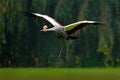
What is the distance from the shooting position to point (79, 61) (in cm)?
1647

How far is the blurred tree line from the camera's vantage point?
1523cm

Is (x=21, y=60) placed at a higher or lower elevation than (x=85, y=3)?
lower

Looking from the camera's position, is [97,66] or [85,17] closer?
[85,17]

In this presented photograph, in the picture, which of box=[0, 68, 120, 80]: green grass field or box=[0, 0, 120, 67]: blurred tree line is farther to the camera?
box=[0, 0, 120, 67]: blurred tree line

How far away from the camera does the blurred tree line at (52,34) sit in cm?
1523

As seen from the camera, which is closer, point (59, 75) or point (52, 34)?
point (59, 75)

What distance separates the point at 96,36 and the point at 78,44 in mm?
714

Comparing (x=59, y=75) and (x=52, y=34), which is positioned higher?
(x=52, y=34)

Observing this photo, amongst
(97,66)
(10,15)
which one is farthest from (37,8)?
(97,66)

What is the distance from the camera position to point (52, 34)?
50.4 ft

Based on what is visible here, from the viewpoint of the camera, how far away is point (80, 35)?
15586 mm

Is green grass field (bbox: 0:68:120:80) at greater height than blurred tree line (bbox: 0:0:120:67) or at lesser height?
lesser

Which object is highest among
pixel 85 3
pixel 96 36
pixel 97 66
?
pixel 85 3

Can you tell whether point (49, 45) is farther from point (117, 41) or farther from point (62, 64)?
point (117, 41)
